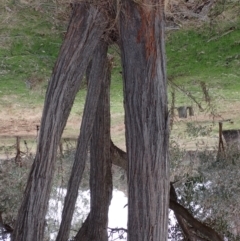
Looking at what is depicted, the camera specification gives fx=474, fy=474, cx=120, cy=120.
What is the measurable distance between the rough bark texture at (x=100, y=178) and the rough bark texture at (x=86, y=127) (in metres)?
0.36

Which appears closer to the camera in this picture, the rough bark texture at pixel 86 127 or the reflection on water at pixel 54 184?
the rough bark texture at pixel 86 127

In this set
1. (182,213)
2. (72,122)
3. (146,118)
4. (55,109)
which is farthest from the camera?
(72,122)

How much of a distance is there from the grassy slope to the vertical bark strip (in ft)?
6.01

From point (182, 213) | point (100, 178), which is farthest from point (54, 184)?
point (100, 178)

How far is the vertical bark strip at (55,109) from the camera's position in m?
3.93

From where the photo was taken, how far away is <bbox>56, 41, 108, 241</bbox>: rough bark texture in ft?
14.7

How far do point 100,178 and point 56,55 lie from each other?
9.31ft

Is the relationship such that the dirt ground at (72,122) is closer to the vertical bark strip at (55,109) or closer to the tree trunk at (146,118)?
the vertical bark strip at (55,109)

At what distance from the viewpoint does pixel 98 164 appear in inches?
205

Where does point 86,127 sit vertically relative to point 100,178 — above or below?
above

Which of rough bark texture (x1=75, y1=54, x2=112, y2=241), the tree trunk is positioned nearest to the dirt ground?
rough bark texture (x1=75, y1=54, x2=112, y2=241)

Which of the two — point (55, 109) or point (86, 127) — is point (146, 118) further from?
point (86, 127)

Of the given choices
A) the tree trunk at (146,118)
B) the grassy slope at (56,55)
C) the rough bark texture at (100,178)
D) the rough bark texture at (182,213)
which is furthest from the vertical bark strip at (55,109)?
the rough bark texture at (182,213)

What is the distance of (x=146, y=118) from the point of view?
3467 mm
